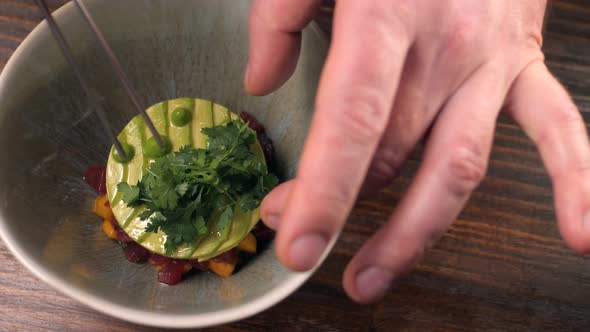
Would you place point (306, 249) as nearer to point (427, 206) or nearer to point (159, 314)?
point (427, 206)

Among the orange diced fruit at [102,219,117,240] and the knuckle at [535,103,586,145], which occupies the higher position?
the knuckle at [535,103,586,145]

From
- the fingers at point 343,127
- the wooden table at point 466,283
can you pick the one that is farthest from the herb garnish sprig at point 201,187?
the fingers at point 343,127

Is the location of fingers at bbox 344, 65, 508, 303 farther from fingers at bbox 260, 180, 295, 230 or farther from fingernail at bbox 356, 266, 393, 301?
fingers at bbox 260, 180, 295, 230

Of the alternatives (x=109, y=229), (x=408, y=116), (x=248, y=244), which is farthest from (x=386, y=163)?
(x=109, y=229)

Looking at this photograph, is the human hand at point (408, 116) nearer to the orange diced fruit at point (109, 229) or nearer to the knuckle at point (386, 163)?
the knuckle at point (386, 163)

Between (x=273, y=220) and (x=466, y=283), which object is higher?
(x=273, y=220)

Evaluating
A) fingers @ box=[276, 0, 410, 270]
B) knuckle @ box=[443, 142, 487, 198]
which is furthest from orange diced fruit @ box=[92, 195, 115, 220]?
knuckle @ box=[443, 142, 487, 198]

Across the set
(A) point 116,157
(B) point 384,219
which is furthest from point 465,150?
(A) point 116,157
